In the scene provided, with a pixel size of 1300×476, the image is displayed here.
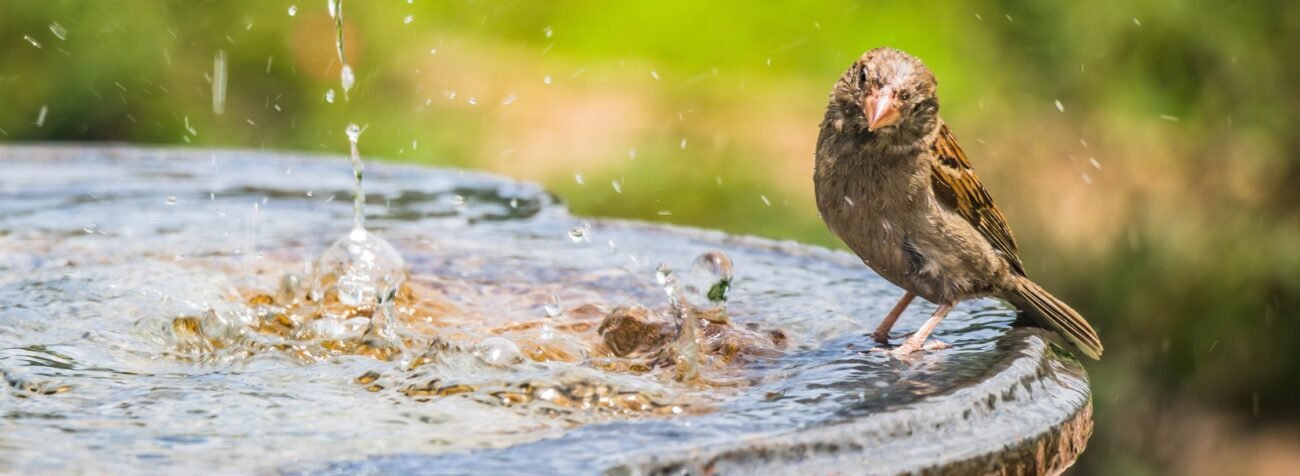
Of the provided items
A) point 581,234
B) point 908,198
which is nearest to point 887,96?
point 908,198

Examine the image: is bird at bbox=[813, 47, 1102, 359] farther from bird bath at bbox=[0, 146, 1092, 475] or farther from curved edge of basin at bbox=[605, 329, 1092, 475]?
curved edge of basin at bbox=[605, 329, 1092, 475]

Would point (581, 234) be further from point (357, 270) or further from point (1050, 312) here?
point (1050, 312)

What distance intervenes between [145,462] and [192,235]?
2.45 m

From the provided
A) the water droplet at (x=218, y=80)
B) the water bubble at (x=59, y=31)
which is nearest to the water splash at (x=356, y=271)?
the water bubble at (x=59, y=31)

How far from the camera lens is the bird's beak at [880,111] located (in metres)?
2.93

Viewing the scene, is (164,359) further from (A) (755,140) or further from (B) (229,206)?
(A) (755,140)

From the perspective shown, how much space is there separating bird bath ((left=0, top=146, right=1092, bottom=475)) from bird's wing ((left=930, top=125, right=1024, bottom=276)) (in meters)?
0.16

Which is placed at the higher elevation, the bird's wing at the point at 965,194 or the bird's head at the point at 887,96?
the bird's head at the point at 887,96

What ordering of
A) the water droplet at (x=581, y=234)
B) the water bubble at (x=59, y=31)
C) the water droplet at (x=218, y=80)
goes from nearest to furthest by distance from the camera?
the water droplet at (x=581, y=234)
the water bubble at (x=59, y=31)
the water droplet at (x=218, y=80)

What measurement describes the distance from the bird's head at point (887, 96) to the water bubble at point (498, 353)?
821 millimetres

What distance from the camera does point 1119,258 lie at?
6691 mm

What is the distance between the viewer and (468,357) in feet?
8.71

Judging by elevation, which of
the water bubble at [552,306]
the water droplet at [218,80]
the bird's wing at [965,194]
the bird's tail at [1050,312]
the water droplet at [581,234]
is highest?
the water droplet at [218,80]

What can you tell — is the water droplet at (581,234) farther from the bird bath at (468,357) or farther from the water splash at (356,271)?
the water splash at (356,271)
